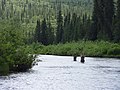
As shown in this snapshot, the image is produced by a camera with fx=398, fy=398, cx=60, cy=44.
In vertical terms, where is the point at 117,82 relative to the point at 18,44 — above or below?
below

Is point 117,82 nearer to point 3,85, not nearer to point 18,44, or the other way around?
point 3,85

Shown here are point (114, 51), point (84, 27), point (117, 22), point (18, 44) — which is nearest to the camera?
point (18, 44)

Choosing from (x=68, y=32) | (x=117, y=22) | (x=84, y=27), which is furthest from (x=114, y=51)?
(x=68, y=32)

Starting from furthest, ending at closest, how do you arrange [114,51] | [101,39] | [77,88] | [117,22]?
1. [101,39]
2. [117,22]
3. [114,51]
4. [77,88]

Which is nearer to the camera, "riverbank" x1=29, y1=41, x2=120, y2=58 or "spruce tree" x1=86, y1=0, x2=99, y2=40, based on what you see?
Result: "riverbank" x1=29, y1=41, x2=120, y2=58

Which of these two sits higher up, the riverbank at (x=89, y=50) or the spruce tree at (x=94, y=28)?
the spruce tree at (x=94, y=28)

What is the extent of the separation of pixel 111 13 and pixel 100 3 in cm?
659

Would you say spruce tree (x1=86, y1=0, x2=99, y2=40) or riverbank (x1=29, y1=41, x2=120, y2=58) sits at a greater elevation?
spruce tree (x1=86, y1=0, x2=99, y2=40)

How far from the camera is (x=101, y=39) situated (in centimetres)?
15812

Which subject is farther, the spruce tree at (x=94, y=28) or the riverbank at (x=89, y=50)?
the spruce tree at (x=94, y=28)

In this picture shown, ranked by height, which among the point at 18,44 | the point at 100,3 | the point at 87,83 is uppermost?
the point at 100,3

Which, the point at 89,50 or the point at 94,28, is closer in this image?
the point at 89,50

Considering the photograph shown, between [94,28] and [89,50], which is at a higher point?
[94,28]

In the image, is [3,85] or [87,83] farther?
[87,83]
